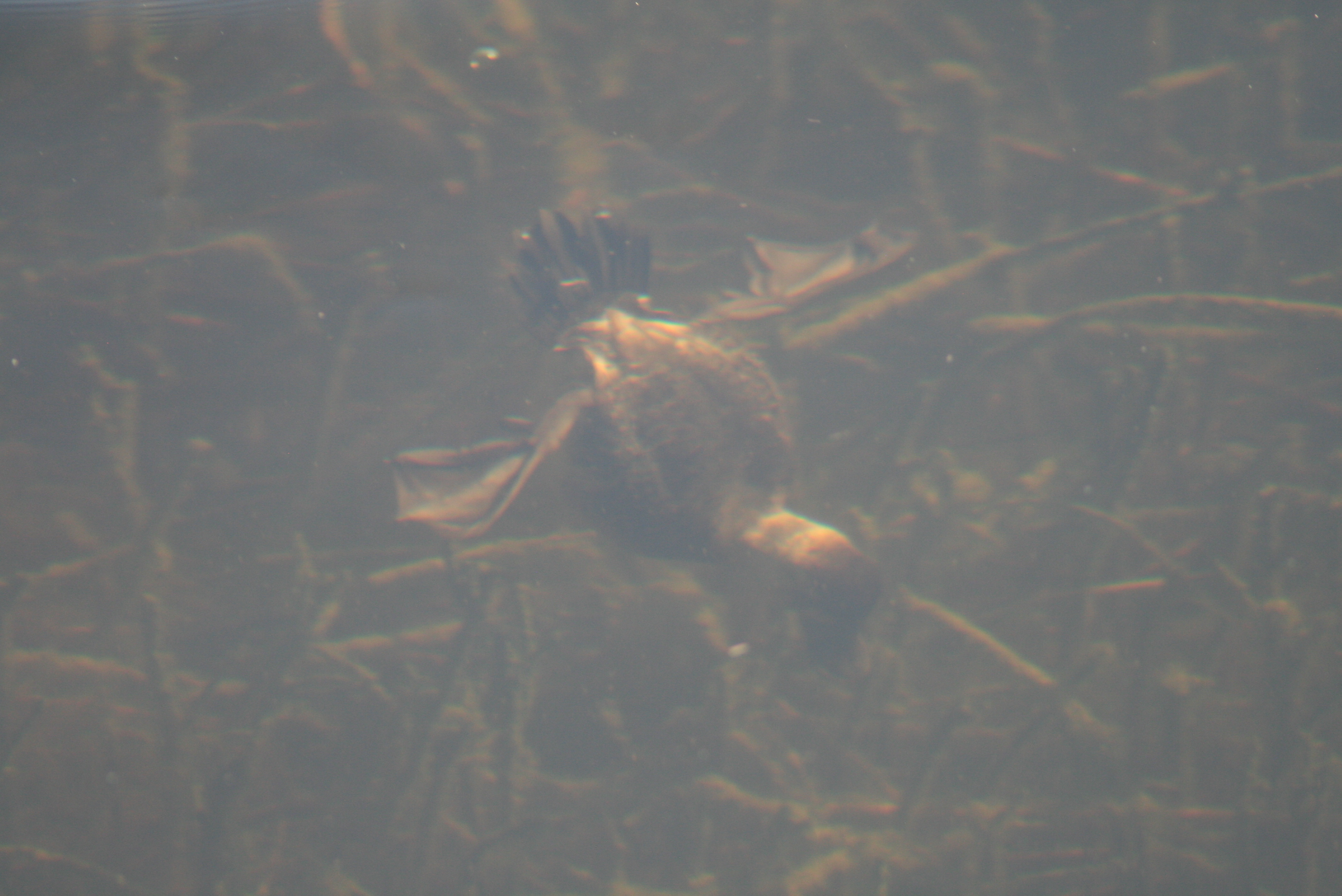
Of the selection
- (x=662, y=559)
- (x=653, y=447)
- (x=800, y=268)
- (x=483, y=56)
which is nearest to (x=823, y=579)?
(x=662, y=559)

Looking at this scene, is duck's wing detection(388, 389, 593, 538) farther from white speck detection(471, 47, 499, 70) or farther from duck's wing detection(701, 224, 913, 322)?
white speck detection(471, 47, 499, 70)

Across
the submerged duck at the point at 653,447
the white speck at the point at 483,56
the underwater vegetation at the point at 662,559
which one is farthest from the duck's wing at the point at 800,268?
the white speck at the point at 483,56

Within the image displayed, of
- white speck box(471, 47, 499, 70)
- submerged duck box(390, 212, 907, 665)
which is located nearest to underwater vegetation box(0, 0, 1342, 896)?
white speck box(471, 47, 499, 70)

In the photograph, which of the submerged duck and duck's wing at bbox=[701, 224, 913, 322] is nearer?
the submerged duck

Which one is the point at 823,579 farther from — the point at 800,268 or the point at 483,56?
the point at 483,56

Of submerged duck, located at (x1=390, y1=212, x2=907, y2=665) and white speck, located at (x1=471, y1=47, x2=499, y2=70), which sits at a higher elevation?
white speck, located at (x1=471, y1=47, x2=499, y2=70)

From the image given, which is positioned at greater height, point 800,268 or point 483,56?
point 483,56
